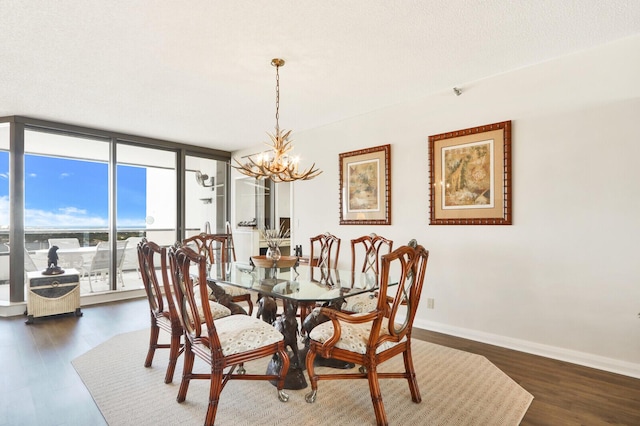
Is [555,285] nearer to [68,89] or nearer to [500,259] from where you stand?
[500,259]

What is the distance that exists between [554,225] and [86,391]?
376cm

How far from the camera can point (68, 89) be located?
3.54 metres

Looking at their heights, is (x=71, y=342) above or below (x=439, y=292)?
below

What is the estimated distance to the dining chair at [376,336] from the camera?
1.94 meters

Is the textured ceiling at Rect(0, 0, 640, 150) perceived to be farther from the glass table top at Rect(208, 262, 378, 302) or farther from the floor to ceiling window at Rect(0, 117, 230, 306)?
the glass table top at Rect(208, 262, 378, 302)

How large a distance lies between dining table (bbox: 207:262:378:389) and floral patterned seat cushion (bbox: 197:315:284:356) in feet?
0.76

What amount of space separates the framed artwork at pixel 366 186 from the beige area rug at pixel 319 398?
6.02 ft

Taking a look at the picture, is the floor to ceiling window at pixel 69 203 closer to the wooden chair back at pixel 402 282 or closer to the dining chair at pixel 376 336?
the dining chair at pixel 376 336

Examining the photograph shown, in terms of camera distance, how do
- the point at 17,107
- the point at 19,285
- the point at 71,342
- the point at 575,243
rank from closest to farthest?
the point at 575,243 < the point at 71,342 < the point at 17,107 < the point at 19,285

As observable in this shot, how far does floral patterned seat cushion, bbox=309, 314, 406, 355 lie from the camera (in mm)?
2029

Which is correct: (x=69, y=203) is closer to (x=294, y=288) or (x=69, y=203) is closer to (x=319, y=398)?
(x=294, y=288)

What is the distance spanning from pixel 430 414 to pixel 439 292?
1.75 m

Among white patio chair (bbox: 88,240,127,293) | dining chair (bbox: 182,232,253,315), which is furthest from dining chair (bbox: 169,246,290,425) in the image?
white patio chair (bbox: 88,240,127,293)

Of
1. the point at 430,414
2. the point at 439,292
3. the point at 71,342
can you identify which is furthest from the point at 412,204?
the point at 71,342
